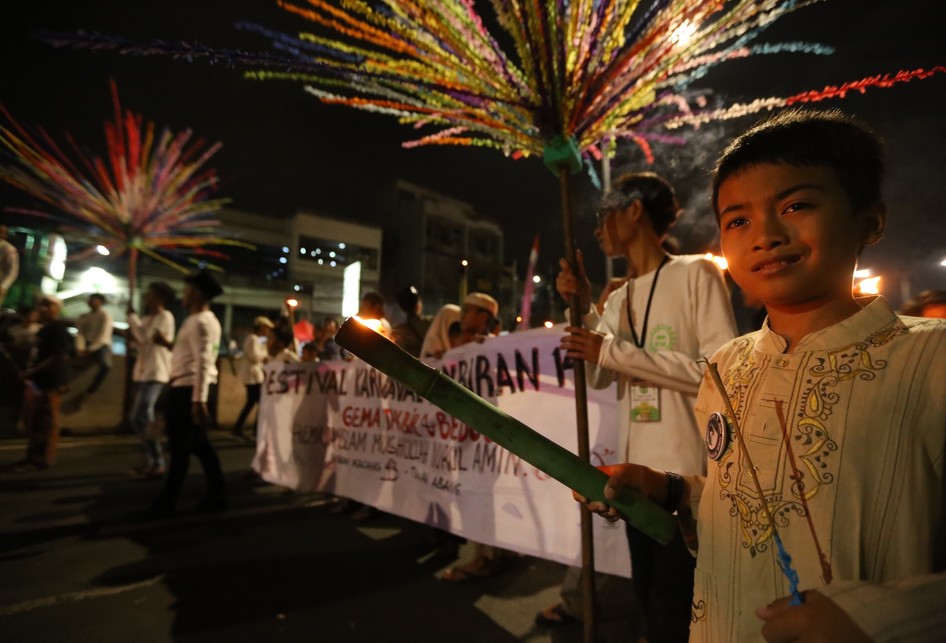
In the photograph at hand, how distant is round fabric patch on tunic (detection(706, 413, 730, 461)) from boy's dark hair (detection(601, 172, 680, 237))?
1.46m

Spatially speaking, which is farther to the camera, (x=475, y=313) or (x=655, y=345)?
(x=475, y=313)

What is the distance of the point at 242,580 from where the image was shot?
363cm

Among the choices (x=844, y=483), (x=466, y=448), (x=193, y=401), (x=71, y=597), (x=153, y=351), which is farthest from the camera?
(x=153, y=351)

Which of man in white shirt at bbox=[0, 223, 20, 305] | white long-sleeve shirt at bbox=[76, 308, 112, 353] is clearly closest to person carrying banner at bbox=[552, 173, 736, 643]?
man in white shirt at bbox=[0, 223, 20, 305]

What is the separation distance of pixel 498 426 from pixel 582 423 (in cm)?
118

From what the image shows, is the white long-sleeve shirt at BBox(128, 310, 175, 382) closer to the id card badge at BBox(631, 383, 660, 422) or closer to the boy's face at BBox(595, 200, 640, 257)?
Result: the boy's face at BBox(595, 200, 640, 257)

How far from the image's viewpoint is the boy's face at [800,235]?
102cm

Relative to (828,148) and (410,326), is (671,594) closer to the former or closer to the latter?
(828,148)

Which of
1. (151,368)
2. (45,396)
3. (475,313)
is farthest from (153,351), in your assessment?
(475,313)

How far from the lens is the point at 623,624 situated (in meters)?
3.09

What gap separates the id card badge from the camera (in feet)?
7.07

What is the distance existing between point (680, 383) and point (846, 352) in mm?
1048

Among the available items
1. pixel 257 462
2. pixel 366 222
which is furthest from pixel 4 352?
pixel 366 222

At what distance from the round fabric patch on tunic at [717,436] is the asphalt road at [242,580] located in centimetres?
228
